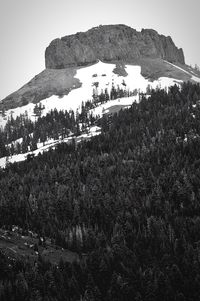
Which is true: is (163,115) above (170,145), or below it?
above

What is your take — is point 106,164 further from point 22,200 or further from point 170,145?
point 22,200

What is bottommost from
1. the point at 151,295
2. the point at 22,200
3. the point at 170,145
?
the point at 151,295

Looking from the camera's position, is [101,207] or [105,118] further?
[105,118]

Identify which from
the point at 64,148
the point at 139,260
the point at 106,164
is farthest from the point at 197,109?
the point at 139,260

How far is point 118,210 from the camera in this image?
318 ft

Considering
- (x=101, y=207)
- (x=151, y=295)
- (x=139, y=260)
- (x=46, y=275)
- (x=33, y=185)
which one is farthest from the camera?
(x=33, y=185)

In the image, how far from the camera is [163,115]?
155m

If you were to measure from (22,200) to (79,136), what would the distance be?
88.7 metres

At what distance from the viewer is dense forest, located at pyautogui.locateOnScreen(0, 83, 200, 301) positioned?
62156 millimetres

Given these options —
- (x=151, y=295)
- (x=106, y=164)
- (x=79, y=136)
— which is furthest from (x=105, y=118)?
(x=151, y=295)

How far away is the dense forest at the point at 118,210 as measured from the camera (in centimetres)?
6216

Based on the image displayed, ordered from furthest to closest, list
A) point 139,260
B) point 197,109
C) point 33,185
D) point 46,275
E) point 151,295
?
point 197,109 < point 33,185 < point 139,260 < point 46,275 < point 151,295

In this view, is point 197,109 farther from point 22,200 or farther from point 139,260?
point 139,260

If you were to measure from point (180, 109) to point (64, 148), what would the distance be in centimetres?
5362
